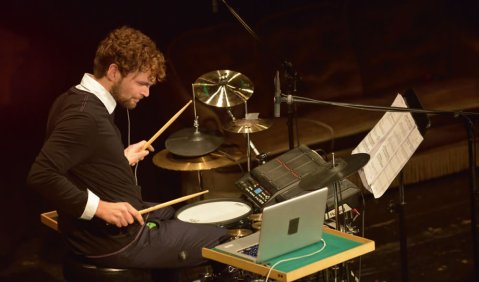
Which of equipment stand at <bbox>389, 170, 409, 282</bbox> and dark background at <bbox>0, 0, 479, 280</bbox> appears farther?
dark background at <bbox>0, 0, 479, 280</bbox>

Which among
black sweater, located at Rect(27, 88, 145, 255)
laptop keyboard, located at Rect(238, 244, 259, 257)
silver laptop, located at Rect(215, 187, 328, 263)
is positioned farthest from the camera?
black sweater, located at Rect(27, 88, 145, 255)

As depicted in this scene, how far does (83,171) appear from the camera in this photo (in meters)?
3.27

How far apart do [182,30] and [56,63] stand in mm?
935

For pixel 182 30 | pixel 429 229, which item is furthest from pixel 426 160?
pixel 182 30

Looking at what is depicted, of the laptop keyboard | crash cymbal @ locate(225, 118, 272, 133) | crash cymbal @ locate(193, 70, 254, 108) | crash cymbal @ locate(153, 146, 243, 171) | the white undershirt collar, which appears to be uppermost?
the white undershirt collar

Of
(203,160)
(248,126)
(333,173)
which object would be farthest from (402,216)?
(203,160)

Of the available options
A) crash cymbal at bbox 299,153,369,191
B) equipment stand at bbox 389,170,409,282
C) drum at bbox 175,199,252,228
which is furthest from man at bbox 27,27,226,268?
equipment stand at bbox 389,170,409,282

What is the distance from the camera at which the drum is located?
3.63m

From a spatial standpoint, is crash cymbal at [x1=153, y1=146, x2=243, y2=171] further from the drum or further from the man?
the man

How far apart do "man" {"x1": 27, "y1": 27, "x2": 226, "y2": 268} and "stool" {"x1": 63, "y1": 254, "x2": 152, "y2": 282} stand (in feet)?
0.10

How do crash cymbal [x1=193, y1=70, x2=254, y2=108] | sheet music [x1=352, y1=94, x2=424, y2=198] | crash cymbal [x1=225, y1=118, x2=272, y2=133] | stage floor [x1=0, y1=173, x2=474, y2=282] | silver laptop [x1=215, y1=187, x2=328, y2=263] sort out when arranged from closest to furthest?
silver laptop [x1=215, y1=187, x2=328, y2=263], sheet music [x1=352, y1=94, x2=424, y2=198], crash cymbal [x1=225, y1=118, x2=272, y2=133], crash cymbal [x1=193, y1=70, x2=254, y2=108], stage floor [x1=0, y1=173, x2=474, y2=282]

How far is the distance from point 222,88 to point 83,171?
1.26 meters

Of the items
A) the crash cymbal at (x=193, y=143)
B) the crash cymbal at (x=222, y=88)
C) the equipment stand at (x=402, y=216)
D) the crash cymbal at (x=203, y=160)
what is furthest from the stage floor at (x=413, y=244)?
the crash cymbal at (x=222, y=88)

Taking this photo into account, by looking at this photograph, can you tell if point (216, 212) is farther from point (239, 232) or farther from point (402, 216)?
point (402, 216)
